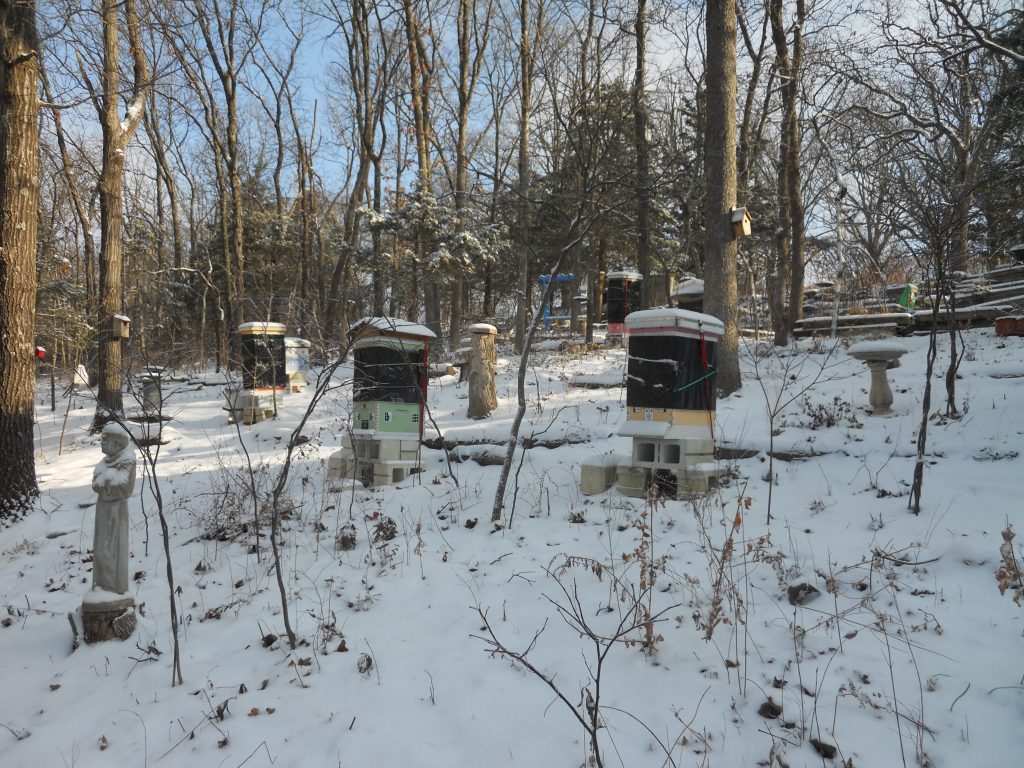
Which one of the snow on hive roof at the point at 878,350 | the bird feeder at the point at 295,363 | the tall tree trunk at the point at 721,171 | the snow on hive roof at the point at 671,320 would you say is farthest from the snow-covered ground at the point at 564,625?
the bird feeder at the point at 295,363

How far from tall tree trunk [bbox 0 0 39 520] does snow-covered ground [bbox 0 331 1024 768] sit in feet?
2.17

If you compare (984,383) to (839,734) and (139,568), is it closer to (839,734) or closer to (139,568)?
(839,734)

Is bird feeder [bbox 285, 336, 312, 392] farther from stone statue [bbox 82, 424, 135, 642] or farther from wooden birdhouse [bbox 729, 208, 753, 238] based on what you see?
wooden birdhouse [bbox 729, 208, 753, 238]

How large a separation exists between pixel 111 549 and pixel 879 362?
7.89 metres

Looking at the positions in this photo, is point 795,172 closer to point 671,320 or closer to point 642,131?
point 642,131

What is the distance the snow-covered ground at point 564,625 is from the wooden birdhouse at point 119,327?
13.4 feet

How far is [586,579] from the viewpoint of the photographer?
12.9 feet

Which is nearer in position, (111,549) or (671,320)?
(111,549)

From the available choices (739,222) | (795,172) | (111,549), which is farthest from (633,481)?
(795,172)

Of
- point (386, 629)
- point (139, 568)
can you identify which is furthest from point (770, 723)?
point (139, 568)

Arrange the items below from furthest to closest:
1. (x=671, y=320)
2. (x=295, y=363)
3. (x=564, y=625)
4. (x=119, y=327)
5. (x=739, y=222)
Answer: (x=295, y=363)
(x=119, y=327)
(x=739, y=222)
(x=671, y=320)
(x=564, y=625)

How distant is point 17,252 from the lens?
6141 millimetres

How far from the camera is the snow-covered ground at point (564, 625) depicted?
2.58m

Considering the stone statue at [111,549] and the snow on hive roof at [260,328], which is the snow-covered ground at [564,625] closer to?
the stone statue at [111,549]
